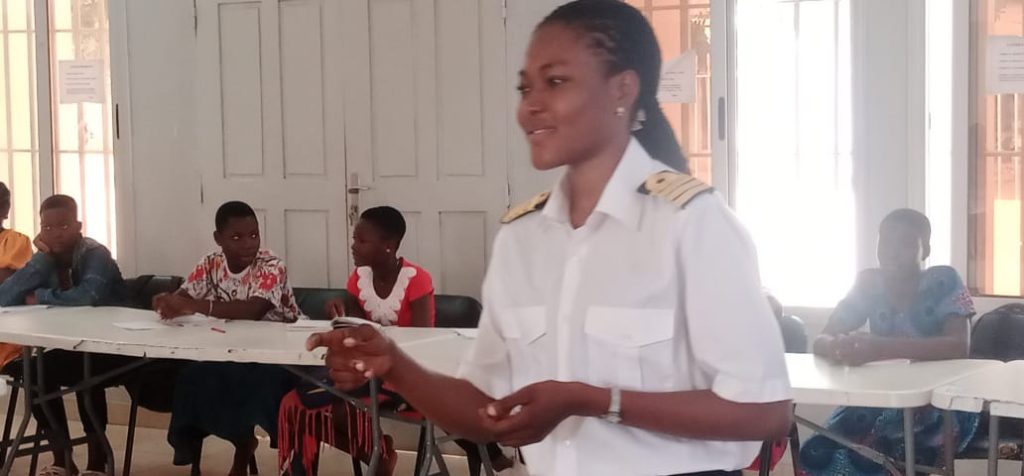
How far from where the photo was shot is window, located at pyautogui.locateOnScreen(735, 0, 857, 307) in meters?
4.80

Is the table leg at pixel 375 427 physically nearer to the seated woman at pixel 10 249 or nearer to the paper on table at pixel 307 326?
the paper on table at pixel 307 326

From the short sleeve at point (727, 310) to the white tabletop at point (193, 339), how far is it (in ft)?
7.01

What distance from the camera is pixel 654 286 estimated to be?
128cm

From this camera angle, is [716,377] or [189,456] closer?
[716,377]

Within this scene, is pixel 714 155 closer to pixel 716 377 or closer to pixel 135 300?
pixel 135 300

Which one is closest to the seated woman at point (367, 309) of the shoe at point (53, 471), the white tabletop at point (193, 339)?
the white tabletop at point (193, 339)

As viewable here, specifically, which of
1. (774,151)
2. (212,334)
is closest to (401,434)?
(212,334)

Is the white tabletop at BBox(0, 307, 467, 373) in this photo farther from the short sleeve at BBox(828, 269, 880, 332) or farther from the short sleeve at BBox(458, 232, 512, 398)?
the short sleeve at BBox(458, 232, 512, 398)

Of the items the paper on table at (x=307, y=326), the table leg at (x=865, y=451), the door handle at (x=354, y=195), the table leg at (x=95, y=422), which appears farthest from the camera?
the door handle at (x=354, y=195)

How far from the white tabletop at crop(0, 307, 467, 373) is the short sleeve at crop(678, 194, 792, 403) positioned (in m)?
2.14

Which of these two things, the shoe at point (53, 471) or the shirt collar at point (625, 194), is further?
the shoe at point (53, 471)

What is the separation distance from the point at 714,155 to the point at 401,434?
194 cm

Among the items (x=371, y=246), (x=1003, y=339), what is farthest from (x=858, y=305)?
(x=371, y=246)

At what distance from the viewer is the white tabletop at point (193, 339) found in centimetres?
363
